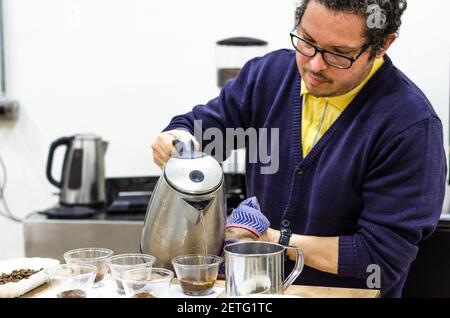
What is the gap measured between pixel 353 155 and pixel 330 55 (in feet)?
0.70

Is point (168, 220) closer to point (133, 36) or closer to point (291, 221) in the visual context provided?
point (291, 221)

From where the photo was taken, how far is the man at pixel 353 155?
1346 mm

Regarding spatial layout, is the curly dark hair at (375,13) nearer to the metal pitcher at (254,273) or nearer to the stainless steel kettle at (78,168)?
the metal pitcher at (254,273)

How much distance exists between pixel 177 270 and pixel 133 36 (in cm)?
154

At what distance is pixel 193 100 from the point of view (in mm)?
2486

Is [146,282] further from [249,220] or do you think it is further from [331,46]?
[331,46]

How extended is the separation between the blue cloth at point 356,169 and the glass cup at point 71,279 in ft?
1.66

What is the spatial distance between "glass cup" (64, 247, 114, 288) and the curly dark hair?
1.99 ft

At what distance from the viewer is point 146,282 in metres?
1.07

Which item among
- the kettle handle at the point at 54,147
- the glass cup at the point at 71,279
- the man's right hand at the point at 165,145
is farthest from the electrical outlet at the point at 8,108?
the glass cup at the point at 71,279

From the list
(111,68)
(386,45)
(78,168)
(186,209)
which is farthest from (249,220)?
(111,68)

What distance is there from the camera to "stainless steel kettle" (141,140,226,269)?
1.18 m

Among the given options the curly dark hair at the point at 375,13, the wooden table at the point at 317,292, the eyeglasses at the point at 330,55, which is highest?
the curly dark hair at the point at 375,13

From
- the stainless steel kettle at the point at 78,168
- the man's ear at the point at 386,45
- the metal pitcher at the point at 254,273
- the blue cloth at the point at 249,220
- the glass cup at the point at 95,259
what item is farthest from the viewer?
the stainless steel kettle at the point at 78,168
